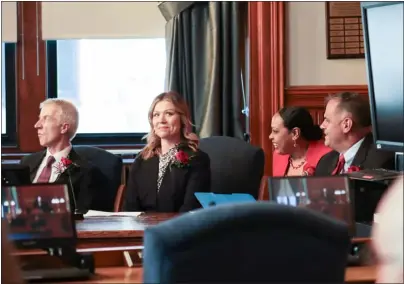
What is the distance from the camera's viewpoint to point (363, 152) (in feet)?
12.0

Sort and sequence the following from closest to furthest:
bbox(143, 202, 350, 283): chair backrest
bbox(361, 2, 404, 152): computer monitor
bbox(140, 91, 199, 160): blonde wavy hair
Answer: bbox(143, 202, 350, 283): chair backrest < bbox(361, 2, 404, 152): computer monitor < bbox(140, 91, 199, 160): blonde wavy hair

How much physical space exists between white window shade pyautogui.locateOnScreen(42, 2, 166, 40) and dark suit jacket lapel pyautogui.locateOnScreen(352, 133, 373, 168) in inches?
80.0

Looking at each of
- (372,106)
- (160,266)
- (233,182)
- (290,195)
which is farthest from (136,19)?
(160,266)

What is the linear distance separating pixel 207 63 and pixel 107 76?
2.42 ft

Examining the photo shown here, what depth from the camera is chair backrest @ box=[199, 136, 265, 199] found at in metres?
4.30

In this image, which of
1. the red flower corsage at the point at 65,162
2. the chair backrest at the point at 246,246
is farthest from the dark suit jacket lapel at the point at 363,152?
the chair backrest at the point at 246,246

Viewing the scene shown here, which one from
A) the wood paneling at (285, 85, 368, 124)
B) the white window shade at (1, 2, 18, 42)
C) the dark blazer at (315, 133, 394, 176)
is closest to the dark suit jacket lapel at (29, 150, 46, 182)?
the dark blazer at (315, 133, 394, 176)

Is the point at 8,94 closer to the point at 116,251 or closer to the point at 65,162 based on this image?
the point at 65,162

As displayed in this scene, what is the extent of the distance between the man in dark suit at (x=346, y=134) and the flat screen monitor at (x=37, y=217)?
1643mm

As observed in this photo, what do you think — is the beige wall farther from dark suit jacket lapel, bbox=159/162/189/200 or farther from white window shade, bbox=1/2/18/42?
white window shade, bbox=1/2/18/42

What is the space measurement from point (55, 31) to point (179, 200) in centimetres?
198

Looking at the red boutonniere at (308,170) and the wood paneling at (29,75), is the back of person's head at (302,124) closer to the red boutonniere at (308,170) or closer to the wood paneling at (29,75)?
the red boutonniere at (308,170)

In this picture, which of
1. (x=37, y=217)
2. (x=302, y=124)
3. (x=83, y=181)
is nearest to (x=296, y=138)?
(x=302, y=124)

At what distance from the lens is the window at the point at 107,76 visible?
553 cm
